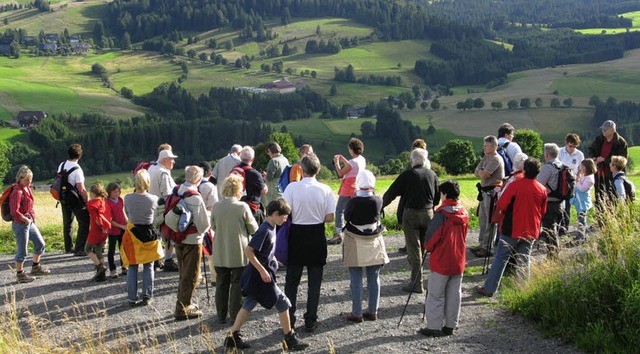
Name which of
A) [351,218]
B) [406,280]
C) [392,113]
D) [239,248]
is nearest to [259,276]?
[239,248]

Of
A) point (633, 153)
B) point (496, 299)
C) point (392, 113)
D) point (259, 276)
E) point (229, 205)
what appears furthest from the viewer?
point (392, 113)

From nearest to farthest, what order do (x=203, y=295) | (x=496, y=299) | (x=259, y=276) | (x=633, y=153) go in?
(x=259, y=276)
(x=496, y=299)
(x=203, y=295)
(x=633, y=153)

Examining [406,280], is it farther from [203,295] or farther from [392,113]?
[392,113]

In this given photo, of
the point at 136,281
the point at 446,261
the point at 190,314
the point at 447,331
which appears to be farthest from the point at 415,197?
the point at 136,281

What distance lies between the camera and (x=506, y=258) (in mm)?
9898

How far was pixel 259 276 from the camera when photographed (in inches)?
316

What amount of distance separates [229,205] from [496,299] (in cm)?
450

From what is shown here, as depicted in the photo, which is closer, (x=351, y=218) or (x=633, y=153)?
(x=351, y=218)

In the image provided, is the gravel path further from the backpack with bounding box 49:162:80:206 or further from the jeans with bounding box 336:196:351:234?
the jeans with bounding box 336:196:351:234

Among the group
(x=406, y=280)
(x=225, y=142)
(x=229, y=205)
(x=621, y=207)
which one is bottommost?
(x=225, y=142)

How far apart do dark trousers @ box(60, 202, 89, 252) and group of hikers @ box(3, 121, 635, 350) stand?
99 mm

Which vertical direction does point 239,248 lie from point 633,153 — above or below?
above

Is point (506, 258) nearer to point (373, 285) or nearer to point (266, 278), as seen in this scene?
point (373, 285)

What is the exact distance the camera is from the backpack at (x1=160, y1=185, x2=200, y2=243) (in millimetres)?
9039
